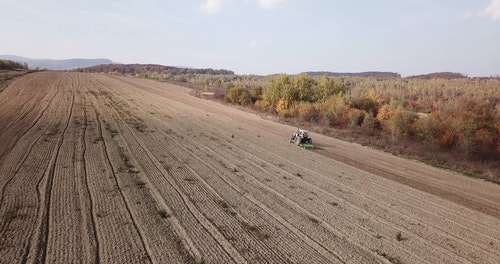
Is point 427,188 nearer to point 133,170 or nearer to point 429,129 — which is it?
point 133,170

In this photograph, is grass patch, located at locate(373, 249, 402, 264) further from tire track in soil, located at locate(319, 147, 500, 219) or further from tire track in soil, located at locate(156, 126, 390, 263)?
tire track in soil, located at locate(319, 147, 500, 219)

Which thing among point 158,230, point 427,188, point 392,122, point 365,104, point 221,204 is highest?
point 365,104

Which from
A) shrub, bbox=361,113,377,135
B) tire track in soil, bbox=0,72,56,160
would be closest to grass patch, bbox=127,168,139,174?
tire track in soil, bbox=0,72,56,160

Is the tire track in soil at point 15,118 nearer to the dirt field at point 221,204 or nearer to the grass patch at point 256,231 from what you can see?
the dirt field at point 221,204

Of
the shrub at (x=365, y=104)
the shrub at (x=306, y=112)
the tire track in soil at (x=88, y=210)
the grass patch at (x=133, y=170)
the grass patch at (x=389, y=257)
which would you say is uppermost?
the shrub at (x=365, y=104)

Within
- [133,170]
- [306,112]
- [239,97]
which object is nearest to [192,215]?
[133,170]

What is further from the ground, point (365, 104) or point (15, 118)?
point (365, 104)

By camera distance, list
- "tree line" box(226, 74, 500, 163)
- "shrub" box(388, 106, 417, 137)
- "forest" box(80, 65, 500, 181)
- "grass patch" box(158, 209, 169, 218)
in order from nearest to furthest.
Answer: "grass patch" box(158, 209, 169, 218), "forest" box(80, 65, 500, 181), "tree line" box(226, 74, 500, 163), "shrub" box(388, 106, 417, 137)

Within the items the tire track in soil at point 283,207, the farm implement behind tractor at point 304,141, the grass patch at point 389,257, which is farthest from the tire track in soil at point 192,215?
the farm implement behind tractor at point 304,141

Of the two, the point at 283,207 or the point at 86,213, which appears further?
the point at 283,207
